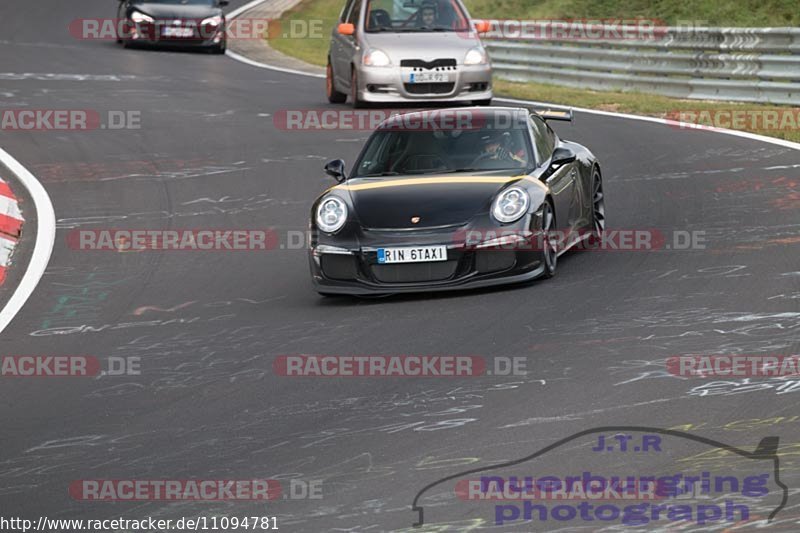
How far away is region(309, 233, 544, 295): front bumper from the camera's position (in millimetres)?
11031

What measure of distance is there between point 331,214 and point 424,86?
426 inches

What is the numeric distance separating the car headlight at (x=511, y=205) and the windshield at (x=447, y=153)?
0.61 metres

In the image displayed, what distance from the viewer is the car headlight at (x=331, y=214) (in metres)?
11.4

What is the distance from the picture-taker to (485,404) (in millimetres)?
8070

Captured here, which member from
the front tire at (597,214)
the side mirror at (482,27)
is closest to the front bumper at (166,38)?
the side mirror at (482,27)

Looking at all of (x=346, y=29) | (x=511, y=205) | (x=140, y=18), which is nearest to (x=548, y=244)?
(x=511, y=205)

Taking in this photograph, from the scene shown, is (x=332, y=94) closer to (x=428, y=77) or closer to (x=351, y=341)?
(x=428, y=77)

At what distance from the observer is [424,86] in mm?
22109

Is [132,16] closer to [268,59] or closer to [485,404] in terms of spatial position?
[268,59]

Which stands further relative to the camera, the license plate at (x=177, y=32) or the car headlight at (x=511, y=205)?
the license plate at (x=177, y=32)

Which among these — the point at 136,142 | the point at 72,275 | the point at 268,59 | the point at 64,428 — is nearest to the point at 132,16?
the point at 268,59

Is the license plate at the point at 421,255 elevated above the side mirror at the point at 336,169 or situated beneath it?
situated beneath

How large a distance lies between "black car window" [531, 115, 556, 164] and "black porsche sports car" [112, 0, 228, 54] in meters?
19.9

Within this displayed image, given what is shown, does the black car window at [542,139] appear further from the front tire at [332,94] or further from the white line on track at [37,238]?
the front tire at [332,94]
